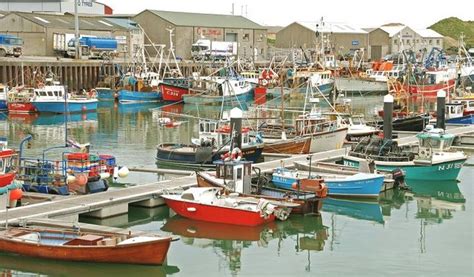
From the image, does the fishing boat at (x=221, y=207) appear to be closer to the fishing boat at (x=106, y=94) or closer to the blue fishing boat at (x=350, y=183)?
the blue fishing boat at (x=350, y=183)

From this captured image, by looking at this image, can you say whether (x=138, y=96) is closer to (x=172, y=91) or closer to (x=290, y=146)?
(x=172, y=91)

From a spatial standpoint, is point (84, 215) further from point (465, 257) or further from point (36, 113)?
point (36, 113)

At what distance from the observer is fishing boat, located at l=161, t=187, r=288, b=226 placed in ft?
59.6

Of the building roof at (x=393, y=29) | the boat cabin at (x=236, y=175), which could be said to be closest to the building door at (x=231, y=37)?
the building roof at (x=393, y=29)

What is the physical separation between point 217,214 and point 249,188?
146cm

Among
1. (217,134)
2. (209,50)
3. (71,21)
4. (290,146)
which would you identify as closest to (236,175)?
(217,134)

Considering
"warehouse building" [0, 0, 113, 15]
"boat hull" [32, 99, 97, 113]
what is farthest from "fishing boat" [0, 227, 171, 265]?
"warehouse building" [0, 0, 113, 15]

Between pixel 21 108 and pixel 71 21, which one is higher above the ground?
pixel 71 21

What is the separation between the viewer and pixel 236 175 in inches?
767

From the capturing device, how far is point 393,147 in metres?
24.7

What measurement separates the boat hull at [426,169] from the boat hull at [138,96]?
105 feet

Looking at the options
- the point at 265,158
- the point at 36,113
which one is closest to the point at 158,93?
the point at 36,113

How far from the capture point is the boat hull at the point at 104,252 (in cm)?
1485

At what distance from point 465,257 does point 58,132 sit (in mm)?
24186
